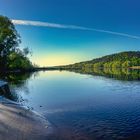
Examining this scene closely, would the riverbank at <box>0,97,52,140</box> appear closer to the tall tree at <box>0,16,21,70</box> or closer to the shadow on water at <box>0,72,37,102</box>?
the shadow on water at <box>0,72,37,102</box>

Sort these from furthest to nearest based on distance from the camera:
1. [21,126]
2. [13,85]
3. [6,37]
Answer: [6,37]
[13,85]
[21,126]

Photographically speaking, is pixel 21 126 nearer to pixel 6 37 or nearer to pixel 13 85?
pixel 13 85

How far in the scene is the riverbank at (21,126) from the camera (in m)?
19.4

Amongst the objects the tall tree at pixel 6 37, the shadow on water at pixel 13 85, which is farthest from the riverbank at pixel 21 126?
the tall tree at pixel 6 37

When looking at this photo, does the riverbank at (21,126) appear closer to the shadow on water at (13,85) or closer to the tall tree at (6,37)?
the shadow on water at (13,85)

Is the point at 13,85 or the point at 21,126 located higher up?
the point at 13,85

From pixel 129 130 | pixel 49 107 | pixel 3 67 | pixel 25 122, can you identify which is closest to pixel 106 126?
pixel 129 130

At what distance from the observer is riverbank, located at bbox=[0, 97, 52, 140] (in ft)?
63.5

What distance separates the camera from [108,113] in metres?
29.4

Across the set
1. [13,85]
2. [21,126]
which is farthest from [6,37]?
[21,126]

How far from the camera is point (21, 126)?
21625 mm

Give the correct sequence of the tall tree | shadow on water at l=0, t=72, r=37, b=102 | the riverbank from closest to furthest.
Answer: the riverbank
shadow on water at l=0, t=72, r=37, b=102
the tall tree

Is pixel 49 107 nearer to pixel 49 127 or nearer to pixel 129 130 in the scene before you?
pixel 49 127

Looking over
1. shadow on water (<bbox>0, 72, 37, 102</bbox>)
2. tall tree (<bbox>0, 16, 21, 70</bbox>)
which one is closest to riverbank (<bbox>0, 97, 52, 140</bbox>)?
shadow on water (<bbox>0, 72, 37, 102</bbox>)
